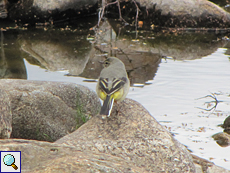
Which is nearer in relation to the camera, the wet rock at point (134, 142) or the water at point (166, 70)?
the wet rock at point (134, 142)

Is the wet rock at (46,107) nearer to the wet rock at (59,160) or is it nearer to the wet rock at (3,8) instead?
the wet rock at (59,160)

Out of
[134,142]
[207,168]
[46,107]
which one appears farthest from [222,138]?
[46,107]

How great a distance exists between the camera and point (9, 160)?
10.3ft

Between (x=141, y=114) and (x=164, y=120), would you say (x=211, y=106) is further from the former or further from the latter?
(x=141, y=114)

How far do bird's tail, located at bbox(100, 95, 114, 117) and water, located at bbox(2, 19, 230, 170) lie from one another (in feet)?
6.21

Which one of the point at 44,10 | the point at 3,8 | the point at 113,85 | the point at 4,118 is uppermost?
the point at 113,85

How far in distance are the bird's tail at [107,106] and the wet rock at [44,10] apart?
32.5 feet

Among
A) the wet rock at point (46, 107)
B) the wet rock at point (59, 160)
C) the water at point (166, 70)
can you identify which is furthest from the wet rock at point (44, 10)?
the wet rock at point (59, 160)

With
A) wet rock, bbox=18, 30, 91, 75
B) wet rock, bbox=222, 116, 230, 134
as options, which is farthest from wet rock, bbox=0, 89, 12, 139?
wet rock, bbox=18, 30, 91, 75

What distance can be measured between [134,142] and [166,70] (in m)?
5.00

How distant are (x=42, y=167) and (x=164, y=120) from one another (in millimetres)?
4094

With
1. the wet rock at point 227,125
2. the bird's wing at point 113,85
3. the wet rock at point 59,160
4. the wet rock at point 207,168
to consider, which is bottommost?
the wet rock at point 207,168

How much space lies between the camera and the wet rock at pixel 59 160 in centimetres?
298

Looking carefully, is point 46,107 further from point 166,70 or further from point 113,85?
point 166,70
